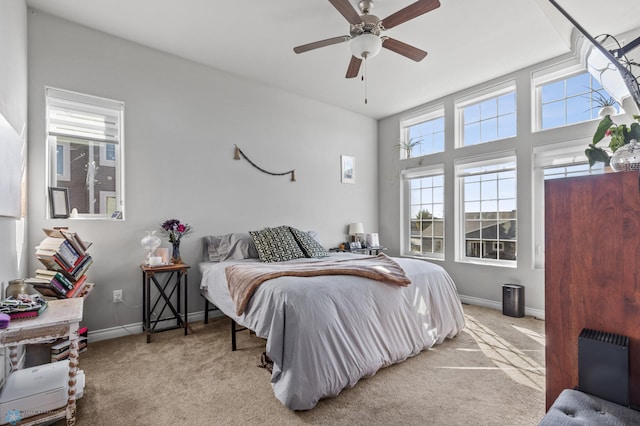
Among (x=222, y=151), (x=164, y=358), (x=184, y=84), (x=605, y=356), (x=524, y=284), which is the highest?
(x=184, y=84)

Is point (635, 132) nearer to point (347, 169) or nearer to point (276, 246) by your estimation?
point (276, 246)

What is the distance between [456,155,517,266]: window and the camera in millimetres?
3965

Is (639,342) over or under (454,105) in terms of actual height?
under

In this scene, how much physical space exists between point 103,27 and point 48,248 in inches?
83.4

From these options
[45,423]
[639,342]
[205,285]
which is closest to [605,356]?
A: [639,342]

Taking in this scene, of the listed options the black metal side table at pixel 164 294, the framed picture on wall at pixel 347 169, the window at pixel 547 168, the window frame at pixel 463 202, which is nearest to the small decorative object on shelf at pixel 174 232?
the black metal side table at pixel 164 294

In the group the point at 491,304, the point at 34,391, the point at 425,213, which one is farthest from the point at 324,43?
the point at 491,304

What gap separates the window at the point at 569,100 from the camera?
3334mm

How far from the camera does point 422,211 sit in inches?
196

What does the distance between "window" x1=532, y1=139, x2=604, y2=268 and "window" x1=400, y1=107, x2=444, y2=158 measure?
1.32 metres

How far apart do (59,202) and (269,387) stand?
8.01ft

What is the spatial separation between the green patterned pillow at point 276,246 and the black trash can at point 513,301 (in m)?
2.46

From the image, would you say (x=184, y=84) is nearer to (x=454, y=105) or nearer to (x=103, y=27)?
(x=103, y=27)

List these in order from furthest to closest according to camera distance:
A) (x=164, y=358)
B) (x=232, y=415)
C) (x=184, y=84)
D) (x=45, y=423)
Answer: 1. (x=184, y=84)
2. (x=164, y=358)
3. (x=232, y=415)
4. (x=45, y=423)
